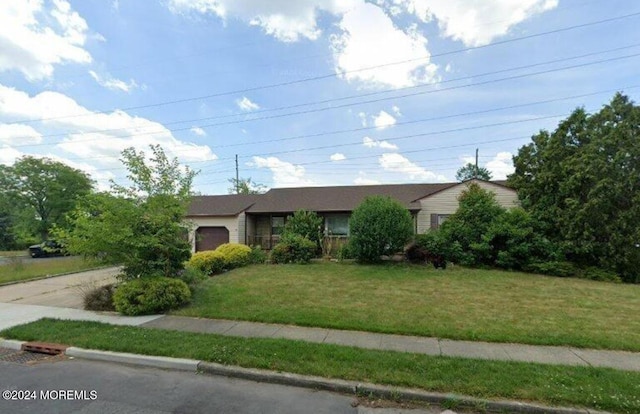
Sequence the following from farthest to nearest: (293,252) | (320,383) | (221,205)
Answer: (221,205)
(293,252)
(320,383)

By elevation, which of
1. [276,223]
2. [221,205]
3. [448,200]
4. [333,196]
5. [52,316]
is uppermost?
[333,196]

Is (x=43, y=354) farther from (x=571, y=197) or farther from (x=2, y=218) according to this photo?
(x=2, y=218)

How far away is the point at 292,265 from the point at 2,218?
40.7m

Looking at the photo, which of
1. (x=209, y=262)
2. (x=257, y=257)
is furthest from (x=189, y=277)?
(x=257, y=257)

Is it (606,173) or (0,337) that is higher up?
(606,173)

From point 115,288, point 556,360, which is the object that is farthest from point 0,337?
point 556,360

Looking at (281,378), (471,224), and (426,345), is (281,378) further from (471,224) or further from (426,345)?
(471,224)

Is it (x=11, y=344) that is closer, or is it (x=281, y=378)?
Result: (x=281, y=378)

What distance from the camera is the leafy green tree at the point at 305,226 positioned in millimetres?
16375

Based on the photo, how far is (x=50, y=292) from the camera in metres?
9.52

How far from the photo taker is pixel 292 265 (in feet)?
46.4

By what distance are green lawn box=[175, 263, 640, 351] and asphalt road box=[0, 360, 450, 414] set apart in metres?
2.21

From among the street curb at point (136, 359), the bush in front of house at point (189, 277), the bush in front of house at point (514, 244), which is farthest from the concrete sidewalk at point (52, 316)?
the bush in front of house at point (514, 244)

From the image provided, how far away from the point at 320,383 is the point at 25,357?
473 cm
